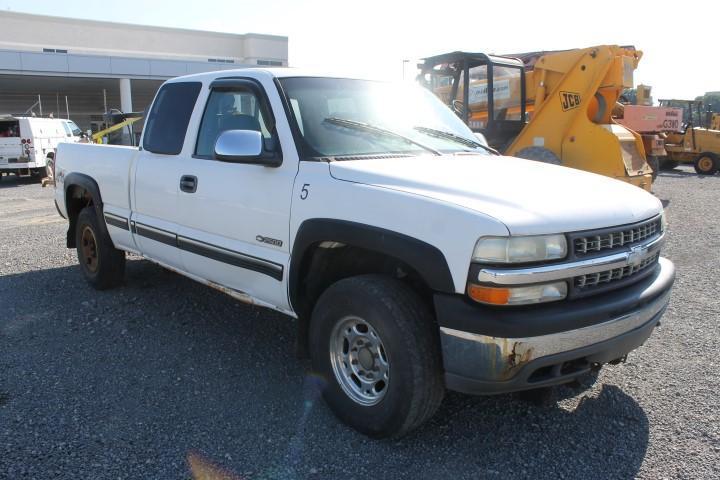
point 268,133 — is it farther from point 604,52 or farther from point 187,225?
point 604,52

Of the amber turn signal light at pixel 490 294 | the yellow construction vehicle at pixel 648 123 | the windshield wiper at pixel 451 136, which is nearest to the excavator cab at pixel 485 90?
the yellow construction vehicle at pixel 648 123

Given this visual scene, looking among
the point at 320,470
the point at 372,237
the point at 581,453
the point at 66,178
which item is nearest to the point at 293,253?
the point at 372,237

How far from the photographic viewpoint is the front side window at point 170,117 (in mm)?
4508

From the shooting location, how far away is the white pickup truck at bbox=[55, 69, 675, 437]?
2633mm

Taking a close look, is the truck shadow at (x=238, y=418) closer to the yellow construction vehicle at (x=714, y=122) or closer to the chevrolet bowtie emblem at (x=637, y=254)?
the chevrolet bowtie emblem at (x=637, y=254)

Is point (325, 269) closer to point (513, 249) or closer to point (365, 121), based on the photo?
point (365, 121)

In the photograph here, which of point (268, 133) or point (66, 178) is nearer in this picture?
point (268, 133)

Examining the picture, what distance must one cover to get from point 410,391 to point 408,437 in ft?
1.58

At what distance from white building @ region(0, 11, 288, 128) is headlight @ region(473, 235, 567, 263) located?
2873cm

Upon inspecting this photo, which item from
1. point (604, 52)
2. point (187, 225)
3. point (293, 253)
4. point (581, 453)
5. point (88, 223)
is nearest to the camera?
point (581, 453)

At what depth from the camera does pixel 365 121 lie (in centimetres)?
379

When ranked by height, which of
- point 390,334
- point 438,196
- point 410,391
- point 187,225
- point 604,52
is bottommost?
point 410,391

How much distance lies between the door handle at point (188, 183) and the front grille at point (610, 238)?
2.64 metres

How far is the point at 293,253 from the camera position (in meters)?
3.40
